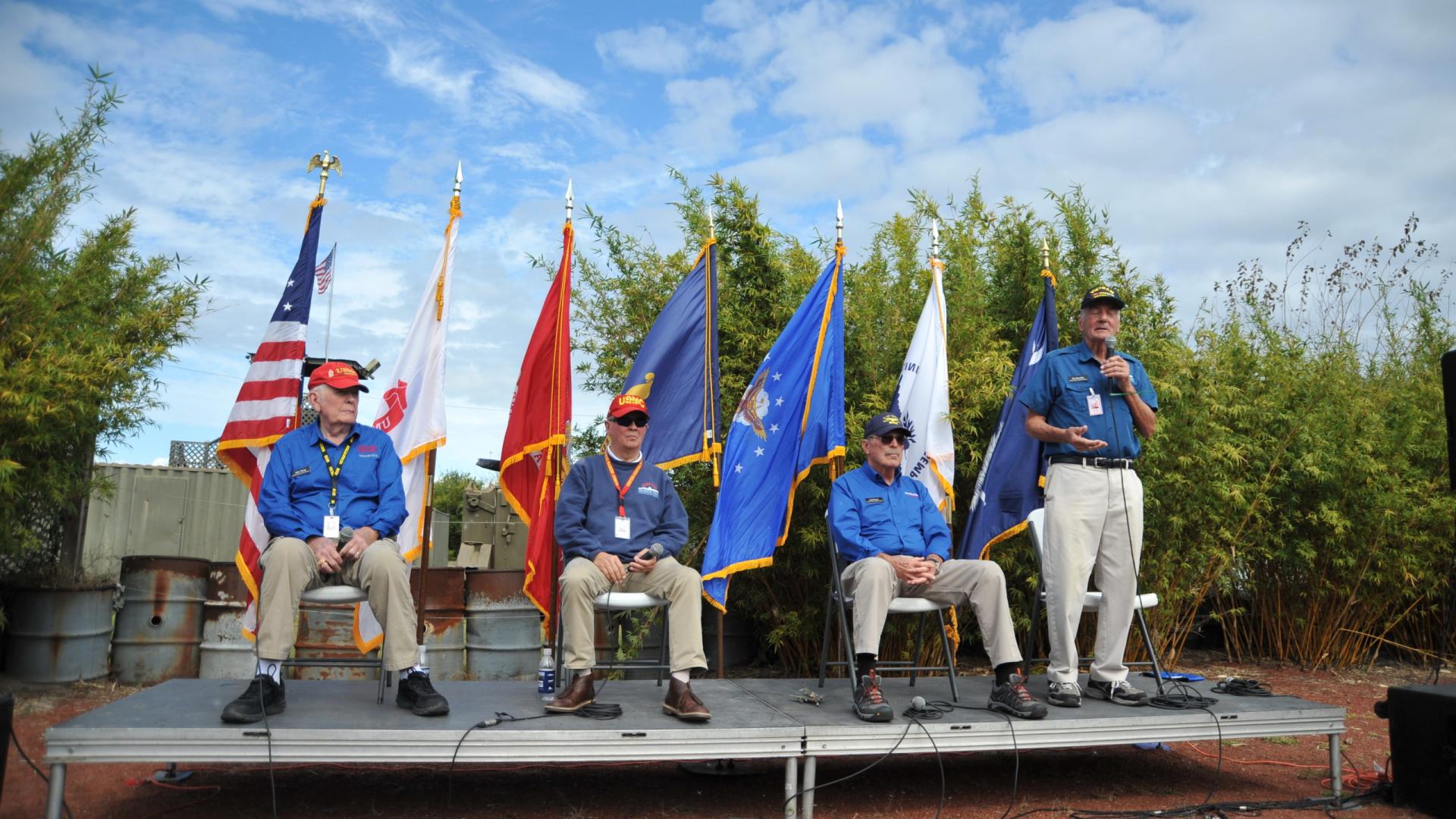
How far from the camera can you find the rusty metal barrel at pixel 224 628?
571 cm

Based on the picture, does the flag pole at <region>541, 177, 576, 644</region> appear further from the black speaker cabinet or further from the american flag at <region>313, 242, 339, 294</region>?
→ the black speaker cabinet

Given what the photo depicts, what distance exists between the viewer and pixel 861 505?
4164 mm

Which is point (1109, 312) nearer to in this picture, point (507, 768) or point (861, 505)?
point (861, 505)

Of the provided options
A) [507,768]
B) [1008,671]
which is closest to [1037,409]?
[1008,671]

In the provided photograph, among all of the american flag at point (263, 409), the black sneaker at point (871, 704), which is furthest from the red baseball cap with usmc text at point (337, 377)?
the black sneaker at point (871, 704)

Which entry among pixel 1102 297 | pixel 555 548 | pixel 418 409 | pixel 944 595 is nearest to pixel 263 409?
pixel 418 409

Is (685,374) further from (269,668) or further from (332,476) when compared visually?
(269,668)

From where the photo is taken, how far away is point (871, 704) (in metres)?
3.52

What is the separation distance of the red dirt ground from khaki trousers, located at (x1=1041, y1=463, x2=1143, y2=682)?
53 cm

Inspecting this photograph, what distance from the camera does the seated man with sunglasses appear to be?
3.72 m

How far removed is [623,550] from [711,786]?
105 cm

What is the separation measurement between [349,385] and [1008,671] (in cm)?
291

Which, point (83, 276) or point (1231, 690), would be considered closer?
point (1231, 690)

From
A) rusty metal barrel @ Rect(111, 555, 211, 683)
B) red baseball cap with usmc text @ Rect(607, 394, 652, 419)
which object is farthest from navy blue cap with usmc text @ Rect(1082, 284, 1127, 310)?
rusty metal barrel @ Rect(111, 555, 211, 683)
